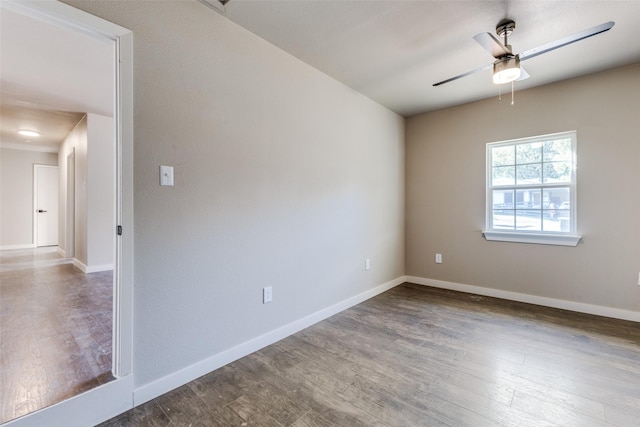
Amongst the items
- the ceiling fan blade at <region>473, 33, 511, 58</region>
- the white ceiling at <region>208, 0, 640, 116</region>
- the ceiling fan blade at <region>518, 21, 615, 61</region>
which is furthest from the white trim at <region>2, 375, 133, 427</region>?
the ceiling fan blade at <region>518, 21, 615, 61</region>

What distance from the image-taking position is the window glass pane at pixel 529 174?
3328 millimetres

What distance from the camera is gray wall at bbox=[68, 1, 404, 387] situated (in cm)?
168

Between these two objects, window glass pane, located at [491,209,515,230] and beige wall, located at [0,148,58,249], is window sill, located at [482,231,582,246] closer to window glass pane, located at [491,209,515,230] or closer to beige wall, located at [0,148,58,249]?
window glass pane, located at [491,209,515,230]

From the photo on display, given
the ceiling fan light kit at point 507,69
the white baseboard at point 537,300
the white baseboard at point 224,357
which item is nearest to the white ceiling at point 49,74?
the white baseboard at point 224,357

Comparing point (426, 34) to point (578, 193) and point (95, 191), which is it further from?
point (95, 191)

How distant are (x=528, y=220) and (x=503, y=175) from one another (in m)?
0.62

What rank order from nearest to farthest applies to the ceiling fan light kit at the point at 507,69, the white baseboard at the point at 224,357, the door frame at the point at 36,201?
1. the white baseboard at the point at 224,357
2. the ceiling fan light kit at the point at 507,69
3. the door frame at the point at 36,201

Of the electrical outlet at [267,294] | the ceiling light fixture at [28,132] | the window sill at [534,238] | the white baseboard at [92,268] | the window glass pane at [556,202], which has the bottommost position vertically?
the white baseboard at [92,268]

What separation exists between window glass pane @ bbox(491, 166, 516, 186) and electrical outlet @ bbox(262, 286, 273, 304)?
3104 mm

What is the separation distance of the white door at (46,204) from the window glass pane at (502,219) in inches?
376

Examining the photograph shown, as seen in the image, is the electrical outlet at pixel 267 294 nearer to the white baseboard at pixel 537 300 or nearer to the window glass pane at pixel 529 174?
the white baseboard at pixel 537 300

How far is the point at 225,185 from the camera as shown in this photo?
81.4 inches

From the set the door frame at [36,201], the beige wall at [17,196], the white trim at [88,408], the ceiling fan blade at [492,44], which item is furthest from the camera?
the door frame at [36,201]

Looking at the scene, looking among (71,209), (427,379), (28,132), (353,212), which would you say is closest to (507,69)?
(353,212)
